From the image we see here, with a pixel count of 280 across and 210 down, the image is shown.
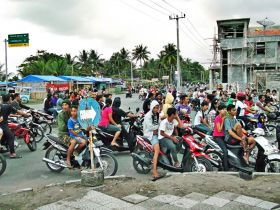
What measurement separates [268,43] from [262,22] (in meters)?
2.48

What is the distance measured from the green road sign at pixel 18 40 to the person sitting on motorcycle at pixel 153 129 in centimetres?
1806

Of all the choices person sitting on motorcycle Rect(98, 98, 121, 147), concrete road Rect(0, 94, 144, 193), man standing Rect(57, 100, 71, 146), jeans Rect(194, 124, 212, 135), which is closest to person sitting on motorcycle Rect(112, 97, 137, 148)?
person sitting on motorcycle Rect(98, 98, 121, 147)

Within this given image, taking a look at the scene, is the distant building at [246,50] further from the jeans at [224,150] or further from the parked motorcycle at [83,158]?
the parked motorcycle at [83,158]

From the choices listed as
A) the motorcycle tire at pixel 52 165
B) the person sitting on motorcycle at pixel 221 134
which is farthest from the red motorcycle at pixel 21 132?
the person sitting on motorcycle at pixel 221 134

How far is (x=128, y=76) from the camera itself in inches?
3932

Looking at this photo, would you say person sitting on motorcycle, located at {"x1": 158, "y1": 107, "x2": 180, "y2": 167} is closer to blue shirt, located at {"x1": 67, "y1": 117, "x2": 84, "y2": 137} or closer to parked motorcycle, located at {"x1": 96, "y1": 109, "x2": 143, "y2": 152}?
blue shirt, located at {"x1": 67, "y1": 117, "x2": 84, "y2": 137}

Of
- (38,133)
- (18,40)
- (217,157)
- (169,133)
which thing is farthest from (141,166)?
(18,40)

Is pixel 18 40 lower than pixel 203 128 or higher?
higher

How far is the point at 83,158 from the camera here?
666 cm

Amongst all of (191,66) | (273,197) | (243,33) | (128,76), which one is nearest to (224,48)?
(243,33)

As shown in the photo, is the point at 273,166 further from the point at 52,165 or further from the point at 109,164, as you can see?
the point at 52,165

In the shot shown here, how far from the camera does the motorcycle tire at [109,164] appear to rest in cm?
657

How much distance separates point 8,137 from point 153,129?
389 centimetres

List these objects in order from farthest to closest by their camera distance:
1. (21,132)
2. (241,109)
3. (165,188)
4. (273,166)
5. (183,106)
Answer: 1. (241,109)
2. (183,106)
3. (21,132)
4. (273,166)
5. (165,188)
